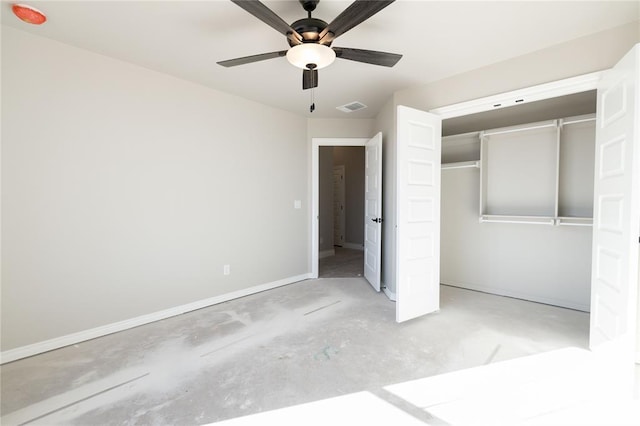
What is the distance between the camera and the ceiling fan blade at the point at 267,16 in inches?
58.1

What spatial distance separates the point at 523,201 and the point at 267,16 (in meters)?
3.60

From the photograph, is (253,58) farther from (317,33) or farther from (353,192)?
(353,192)

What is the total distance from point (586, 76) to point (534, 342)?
223 centimetres

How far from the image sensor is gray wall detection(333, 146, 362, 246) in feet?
23.7


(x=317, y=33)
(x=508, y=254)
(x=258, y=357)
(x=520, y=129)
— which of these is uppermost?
(x=317, y=33)

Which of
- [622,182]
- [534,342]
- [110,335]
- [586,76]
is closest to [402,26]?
[586,76]

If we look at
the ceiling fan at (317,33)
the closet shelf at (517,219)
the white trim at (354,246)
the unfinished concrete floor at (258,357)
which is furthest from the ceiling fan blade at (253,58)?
the white trim at (354,246)

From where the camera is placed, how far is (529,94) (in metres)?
2.57

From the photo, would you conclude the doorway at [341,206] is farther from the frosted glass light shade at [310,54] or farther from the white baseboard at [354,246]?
the frosted glass light shade at [310,54]

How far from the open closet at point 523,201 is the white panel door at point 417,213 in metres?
1.13

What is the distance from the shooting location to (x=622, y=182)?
6.18ft

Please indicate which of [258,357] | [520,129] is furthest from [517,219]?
[258,357]

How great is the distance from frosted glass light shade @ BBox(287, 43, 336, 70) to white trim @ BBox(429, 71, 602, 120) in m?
1.67

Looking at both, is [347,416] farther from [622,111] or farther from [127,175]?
[127,175]
